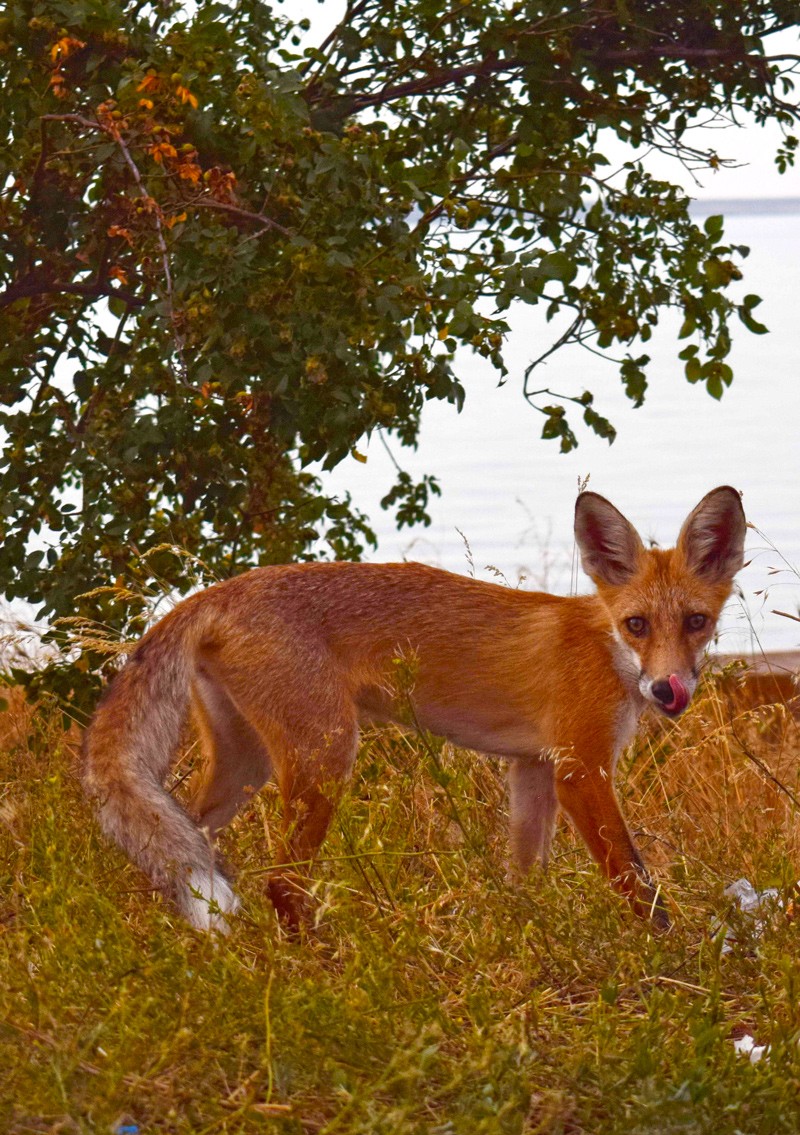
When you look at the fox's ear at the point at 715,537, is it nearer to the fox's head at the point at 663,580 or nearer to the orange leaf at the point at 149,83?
the fox's head at the point at 663,580

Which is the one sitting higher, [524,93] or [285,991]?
[524,93]

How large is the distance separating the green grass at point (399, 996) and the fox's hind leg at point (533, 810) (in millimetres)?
125

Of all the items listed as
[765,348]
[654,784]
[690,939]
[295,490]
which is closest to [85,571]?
[295,490]

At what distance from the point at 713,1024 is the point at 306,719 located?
157 cm

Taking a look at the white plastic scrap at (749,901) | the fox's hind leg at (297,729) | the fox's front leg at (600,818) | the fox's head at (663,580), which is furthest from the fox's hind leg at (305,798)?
the white plastic scrap at (749,901)

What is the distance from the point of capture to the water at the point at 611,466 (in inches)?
447

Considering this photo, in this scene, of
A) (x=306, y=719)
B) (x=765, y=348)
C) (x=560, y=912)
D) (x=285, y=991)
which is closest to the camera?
(x=285, y=991)

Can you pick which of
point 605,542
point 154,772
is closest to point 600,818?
point 605,542

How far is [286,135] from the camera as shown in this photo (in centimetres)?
501

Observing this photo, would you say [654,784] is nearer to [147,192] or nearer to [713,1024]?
[713,1024]

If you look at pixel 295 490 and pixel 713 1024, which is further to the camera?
pixel 295 490

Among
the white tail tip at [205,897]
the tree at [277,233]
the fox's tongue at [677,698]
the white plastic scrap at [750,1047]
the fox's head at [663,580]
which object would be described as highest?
the tree at [277,233]

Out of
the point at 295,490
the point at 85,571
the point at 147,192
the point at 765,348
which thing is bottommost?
the point at 85,571

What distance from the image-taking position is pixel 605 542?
4770 mm
